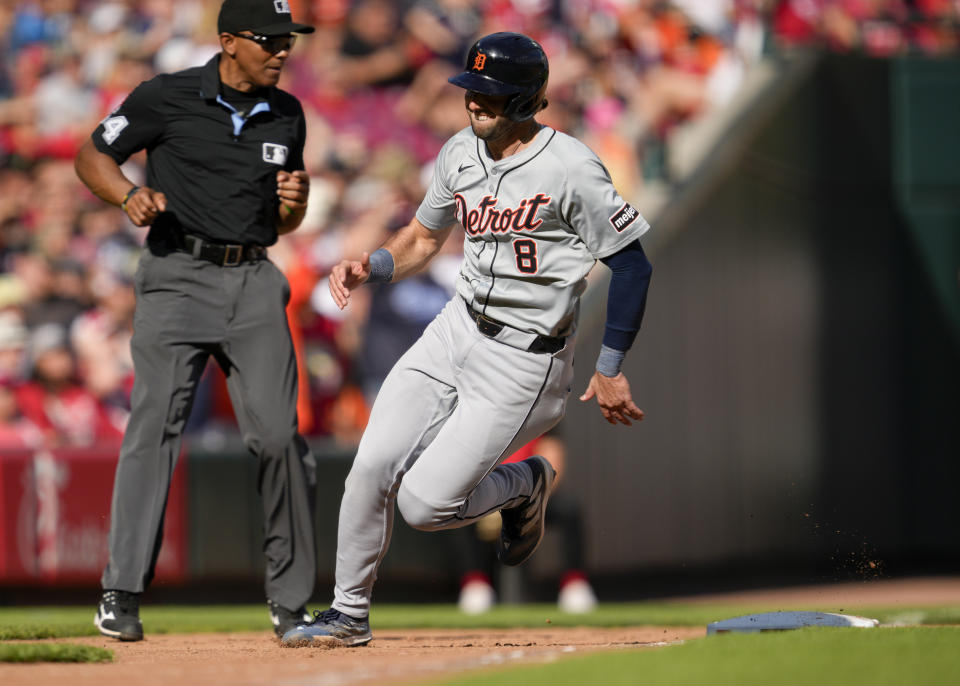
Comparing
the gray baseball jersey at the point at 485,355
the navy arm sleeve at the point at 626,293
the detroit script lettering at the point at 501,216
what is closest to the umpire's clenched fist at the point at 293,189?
the gray baseball jersey at the point at 485,355

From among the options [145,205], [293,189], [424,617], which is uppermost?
[293,189]

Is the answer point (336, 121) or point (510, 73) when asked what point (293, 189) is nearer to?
point (510, 73)

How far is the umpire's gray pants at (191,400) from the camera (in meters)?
4.80

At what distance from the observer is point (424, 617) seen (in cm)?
696

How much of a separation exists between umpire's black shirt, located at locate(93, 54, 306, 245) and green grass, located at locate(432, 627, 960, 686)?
196 cm

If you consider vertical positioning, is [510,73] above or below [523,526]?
above

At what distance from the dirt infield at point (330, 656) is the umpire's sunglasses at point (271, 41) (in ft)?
6.94

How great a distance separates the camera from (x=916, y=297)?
420 inches

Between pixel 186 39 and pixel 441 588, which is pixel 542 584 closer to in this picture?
pixel 441 588

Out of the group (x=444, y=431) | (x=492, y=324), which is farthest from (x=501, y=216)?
(x=444, y=431)

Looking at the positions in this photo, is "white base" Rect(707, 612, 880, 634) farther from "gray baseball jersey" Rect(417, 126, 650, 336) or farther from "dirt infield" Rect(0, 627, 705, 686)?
"gray baseball jersey" Rect(417, 126, 650, 336)

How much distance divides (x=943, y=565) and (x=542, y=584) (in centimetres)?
425

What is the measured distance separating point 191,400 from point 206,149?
2.98 ft

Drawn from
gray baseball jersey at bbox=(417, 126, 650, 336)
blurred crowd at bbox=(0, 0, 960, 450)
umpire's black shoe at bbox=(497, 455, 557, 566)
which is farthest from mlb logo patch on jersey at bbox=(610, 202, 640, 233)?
blurred crowd at bbox=(0, 0, 960, 450)
